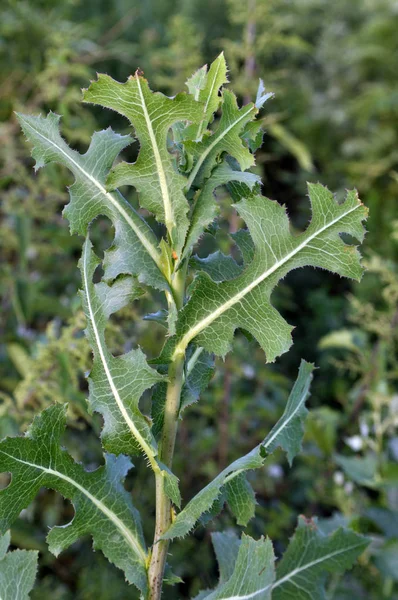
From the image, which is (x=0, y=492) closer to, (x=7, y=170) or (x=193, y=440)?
(x=7, y=170)

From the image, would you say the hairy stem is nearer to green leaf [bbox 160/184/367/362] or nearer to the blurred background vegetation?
green leaf [bbox 160/184/367/362]

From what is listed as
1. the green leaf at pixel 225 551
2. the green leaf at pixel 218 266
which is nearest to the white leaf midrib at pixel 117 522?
the green leaf at pixel 225 551

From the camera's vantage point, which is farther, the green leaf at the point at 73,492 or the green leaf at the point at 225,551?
the green leaf at the point at 225,551

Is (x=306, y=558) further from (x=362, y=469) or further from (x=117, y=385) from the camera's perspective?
(x=362, y=469)

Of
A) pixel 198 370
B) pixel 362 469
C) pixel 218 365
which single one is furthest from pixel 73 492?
pixel 218 365

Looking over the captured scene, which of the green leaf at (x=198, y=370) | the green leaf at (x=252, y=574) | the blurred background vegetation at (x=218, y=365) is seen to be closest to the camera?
the green leaf at (x=252, y=574)

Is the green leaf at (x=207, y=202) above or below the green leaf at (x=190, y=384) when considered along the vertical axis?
above

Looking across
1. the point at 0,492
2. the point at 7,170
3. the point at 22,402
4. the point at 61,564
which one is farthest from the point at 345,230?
the point at 61,564

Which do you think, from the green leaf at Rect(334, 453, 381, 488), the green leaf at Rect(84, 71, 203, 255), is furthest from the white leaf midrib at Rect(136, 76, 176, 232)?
the green leaf at Rect(334, 453, 381, 488)

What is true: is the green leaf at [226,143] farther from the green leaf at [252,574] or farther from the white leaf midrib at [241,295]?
the green leaf at [252,574]
